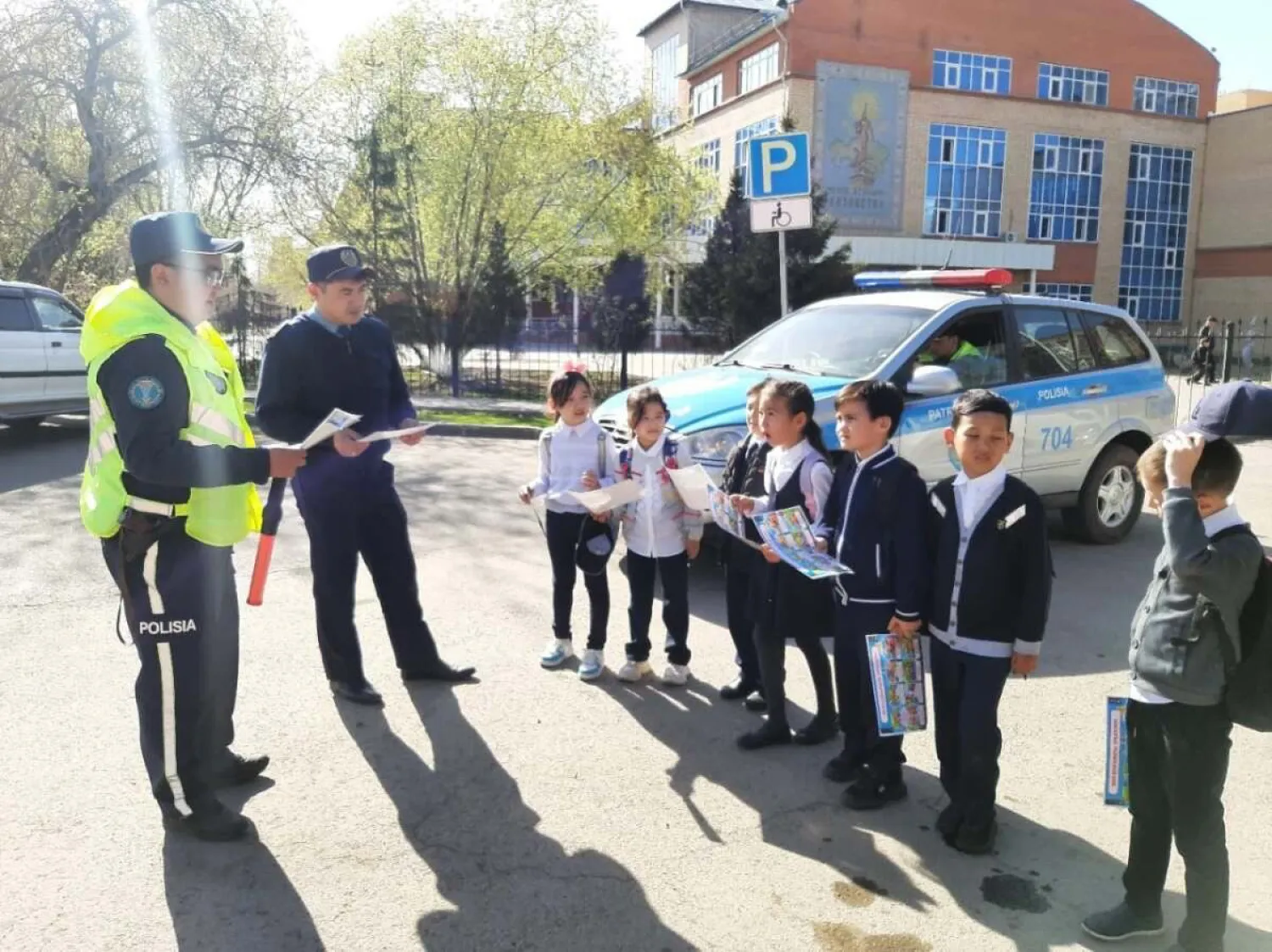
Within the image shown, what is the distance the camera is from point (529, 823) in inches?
133

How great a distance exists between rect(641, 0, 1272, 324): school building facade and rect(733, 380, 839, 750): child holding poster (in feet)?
120

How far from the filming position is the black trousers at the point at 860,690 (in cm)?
355

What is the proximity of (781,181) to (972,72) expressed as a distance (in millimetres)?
38748

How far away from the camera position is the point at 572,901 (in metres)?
2.93

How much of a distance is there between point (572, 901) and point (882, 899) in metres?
0.92

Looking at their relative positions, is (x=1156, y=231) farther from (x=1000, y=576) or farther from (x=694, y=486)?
(x=1000, y=576)

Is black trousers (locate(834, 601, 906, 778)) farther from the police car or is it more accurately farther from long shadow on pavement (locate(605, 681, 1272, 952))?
the police car

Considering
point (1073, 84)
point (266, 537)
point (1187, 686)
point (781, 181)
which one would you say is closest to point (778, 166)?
point (781, 181)

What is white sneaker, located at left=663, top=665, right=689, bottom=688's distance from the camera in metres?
4.64

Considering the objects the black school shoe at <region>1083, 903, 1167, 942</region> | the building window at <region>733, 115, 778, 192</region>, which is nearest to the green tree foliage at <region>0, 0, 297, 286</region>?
the black school shoe at <region>1083, 903, 1167, 942</region>

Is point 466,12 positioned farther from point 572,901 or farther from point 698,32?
point 698,32

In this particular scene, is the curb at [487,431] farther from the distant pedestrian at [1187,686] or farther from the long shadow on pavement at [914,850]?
the distant pedestrian at [1187,686]

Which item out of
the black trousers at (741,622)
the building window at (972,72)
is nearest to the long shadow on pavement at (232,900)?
the black trousers at (741,622)

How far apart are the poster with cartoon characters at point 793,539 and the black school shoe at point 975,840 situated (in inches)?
36.0
